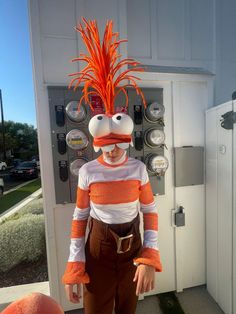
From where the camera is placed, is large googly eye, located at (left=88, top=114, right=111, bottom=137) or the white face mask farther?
the white face mask

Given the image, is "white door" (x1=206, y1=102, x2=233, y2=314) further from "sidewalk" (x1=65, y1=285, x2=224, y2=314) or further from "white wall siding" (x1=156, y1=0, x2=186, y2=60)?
"white wall siding" (x1=156, y1=0, x2=186, y2=60)

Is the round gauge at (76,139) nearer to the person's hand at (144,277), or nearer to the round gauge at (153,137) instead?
the round gauge at (153,137)

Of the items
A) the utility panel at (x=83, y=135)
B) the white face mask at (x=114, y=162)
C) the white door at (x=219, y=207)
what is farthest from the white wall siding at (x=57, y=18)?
the white door at (x=219, y=207)

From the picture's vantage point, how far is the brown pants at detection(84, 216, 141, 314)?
1181mm

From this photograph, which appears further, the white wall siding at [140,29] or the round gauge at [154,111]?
the white wall siding at [140,29]

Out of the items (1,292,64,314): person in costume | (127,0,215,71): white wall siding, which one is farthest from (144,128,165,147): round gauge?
(1,292,64,314): person in costume

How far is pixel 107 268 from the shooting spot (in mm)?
1196

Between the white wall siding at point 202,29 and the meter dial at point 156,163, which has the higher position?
the white wall siding at point 202,29

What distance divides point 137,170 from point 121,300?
0.86 m

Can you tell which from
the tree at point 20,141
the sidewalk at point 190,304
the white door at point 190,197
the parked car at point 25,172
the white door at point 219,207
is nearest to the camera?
the white door at point 219,207

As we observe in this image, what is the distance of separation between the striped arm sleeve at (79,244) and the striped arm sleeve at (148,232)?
0.33 meters

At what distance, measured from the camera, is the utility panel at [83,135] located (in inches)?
66.3

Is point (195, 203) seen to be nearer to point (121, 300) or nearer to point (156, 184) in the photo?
point (156, 184)

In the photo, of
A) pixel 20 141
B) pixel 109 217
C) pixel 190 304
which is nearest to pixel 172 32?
pixel 109 217
